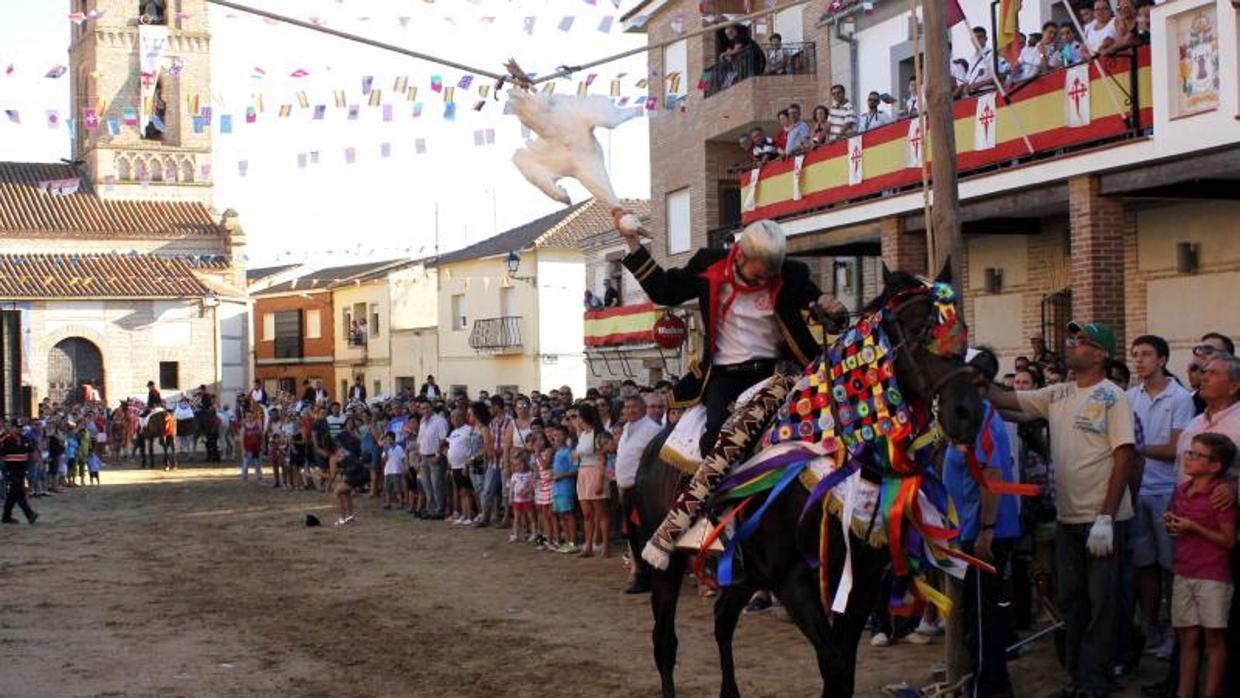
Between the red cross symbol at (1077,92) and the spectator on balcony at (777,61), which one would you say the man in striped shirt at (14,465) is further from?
the red cross symbol at (1077,92)

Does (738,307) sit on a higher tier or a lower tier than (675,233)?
lower

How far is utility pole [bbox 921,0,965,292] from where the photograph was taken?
8.73 m

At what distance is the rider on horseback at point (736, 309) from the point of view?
7512mm

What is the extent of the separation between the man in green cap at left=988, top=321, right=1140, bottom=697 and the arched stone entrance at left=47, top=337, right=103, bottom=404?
5228 cm

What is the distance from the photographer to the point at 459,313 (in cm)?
5253

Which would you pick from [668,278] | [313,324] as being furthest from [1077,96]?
[313,324]

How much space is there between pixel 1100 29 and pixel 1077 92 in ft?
2.72

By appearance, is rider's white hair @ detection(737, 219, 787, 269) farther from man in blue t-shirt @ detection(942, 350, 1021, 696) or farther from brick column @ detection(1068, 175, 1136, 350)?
brick column @ detection(1068, 175, 1136, 350)

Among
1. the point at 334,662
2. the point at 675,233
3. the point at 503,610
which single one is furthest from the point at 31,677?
the point at 675,233

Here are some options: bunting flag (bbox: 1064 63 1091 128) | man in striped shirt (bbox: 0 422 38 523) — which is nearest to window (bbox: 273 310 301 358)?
man in striped shirt (bbox: 0 422 38 523)

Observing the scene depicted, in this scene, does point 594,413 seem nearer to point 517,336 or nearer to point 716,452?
point 716,452

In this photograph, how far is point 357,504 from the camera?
86.4 ft

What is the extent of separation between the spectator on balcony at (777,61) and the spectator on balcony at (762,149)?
133 inches

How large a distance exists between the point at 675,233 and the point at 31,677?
22215 mm
